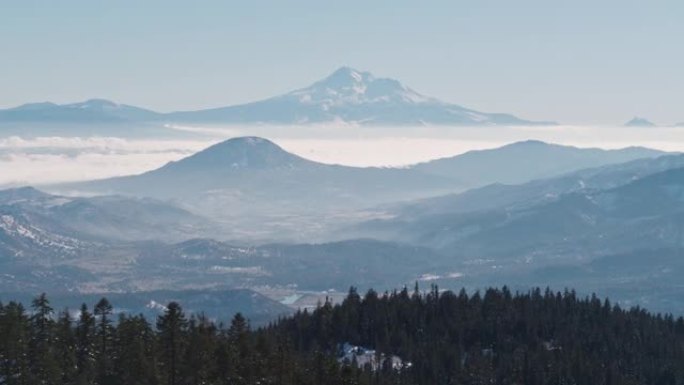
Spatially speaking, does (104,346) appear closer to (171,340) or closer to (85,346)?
(85,346)

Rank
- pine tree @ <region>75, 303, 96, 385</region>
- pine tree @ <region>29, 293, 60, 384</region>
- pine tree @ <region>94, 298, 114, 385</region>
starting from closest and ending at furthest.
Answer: pine tree @ <region>29, 293, 60, 384</region> → pine tree @ <region>75, 303, 96, 385</region> → pine tree @ <region>94, 298, 114, 385</region>

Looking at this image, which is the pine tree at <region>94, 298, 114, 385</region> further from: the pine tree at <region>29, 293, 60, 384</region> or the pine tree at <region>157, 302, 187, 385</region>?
the pine tree at <region>157, 302, 187, 385</region>

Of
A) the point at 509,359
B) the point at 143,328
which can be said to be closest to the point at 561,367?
the point at 509,359

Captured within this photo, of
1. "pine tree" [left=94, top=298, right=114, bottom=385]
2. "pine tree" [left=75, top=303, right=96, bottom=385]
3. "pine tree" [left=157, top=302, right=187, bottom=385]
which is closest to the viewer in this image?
"pine tree" [left=75, top=303, right=96, bottom=385]

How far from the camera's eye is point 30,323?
13488cm

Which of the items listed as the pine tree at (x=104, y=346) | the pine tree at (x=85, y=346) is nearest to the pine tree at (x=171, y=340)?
the pine tree at (x=104, y=346)

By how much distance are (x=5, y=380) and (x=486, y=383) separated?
7391 centimetres

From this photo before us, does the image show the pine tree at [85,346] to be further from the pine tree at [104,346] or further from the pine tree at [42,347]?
the pine tree at [42,347]

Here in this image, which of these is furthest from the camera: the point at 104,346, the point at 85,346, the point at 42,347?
the point at 104,346

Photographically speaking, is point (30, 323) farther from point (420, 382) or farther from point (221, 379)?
point (420, 382)

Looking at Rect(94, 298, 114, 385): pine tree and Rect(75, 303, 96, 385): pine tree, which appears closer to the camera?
Rect(75, 303, 96, 385): pine tree

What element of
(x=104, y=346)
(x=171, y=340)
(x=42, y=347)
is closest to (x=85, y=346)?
(x=104, y=346)

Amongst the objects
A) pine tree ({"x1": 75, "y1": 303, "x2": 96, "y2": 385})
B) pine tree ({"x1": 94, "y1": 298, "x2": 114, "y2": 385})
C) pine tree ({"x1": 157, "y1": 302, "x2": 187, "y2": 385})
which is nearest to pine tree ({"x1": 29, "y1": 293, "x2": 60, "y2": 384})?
pine tree ({"x1": 75, "y1": 303, "x2": 96, "y2": 385})

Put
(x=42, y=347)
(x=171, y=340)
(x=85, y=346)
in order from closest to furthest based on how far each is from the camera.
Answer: (x=42, y=347) < (x=171, y=340) < (x=85, y=346)
